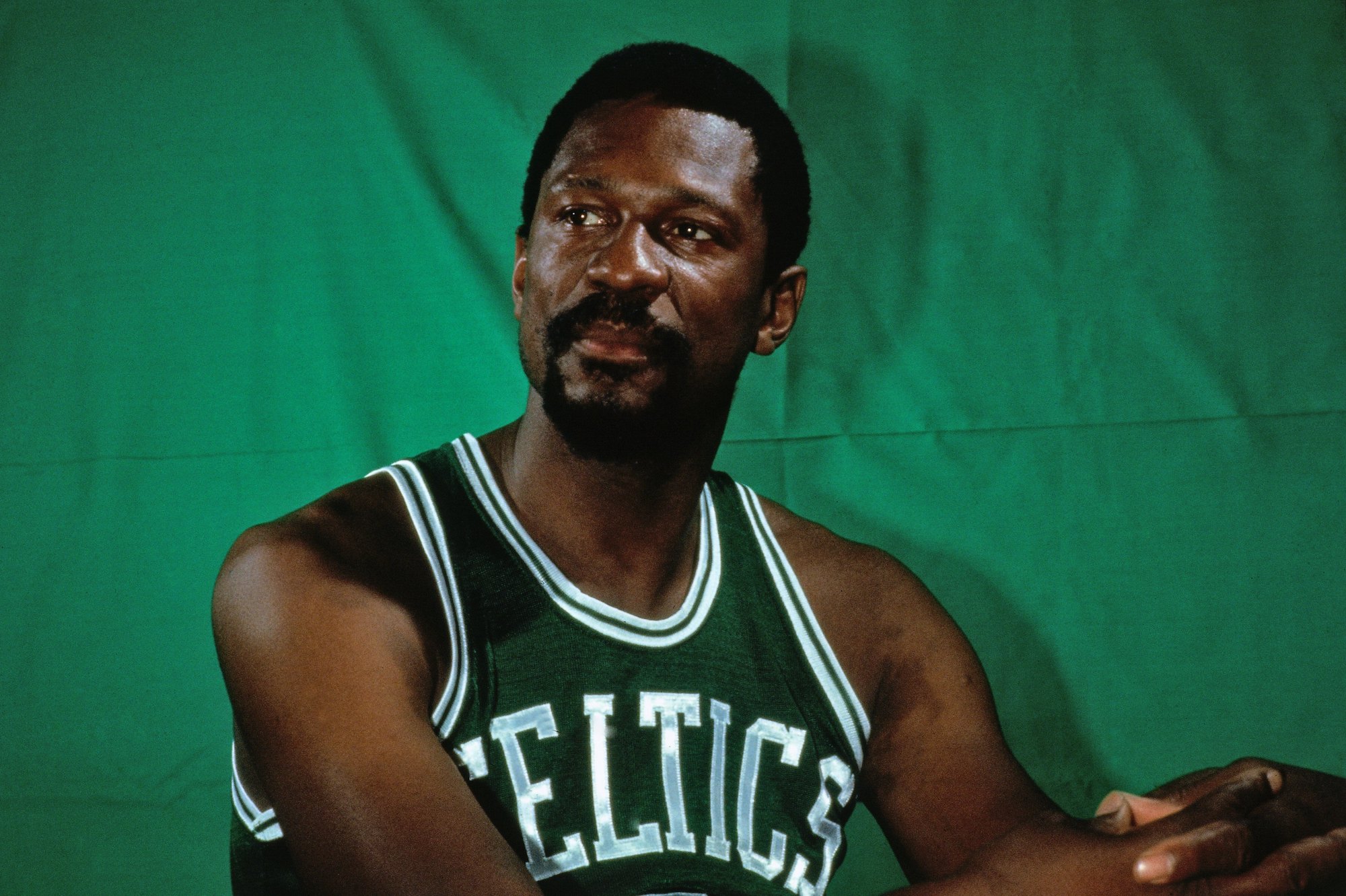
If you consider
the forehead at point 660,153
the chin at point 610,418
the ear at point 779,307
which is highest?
the forehead at point 660,153

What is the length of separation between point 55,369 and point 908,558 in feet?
4.06

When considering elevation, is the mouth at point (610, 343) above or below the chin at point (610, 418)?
above

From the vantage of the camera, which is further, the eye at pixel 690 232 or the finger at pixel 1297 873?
the eye at pixel 690 232

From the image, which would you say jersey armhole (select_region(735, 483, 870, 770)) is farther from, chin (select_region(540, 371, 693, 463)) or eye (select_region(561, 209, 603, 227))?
eye (select_region(561, 209, 603, 227))

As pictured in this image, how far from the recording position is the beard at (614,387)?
112 cm

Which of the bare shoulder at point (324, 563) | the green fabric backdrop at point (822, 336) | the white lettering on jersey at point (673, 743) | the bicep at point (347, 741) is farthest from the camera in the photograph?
the green fabric backdrop at point (822, 336)

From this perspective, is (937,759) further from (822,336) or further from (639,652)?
(822,336)

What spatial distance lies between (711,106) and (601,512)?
46cm

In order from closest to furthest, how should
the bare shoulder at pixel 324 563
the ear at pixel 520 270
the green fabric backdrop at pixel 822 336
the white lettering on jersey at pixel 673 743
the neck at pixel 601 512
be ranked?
the bare shoulder at pixel 324 563
the white lettering on jersey at pixel 673 743
the neck at pixel 601 512
the ear at pixel 520 270
the green fabric backdrop at pixel 822 336

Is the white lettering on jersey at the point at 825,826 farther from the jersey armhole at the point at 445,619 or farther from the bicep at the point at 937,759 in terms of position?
the jersey armhole at the point at 445,619

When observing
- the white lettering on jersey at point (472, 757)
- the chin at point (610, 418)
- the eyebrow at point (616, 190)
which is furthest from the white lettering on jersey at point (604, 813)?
the eyebrow at point (616, 190)

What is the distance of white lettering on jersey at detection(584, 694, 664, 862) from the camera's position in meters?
1.03

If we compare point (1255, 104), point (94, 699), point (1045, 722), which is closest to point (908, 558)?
point (1045, 722)

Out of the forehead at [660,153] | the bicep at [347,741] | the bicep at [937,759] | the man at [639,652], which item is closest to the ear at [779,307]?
the man at [639,652]
